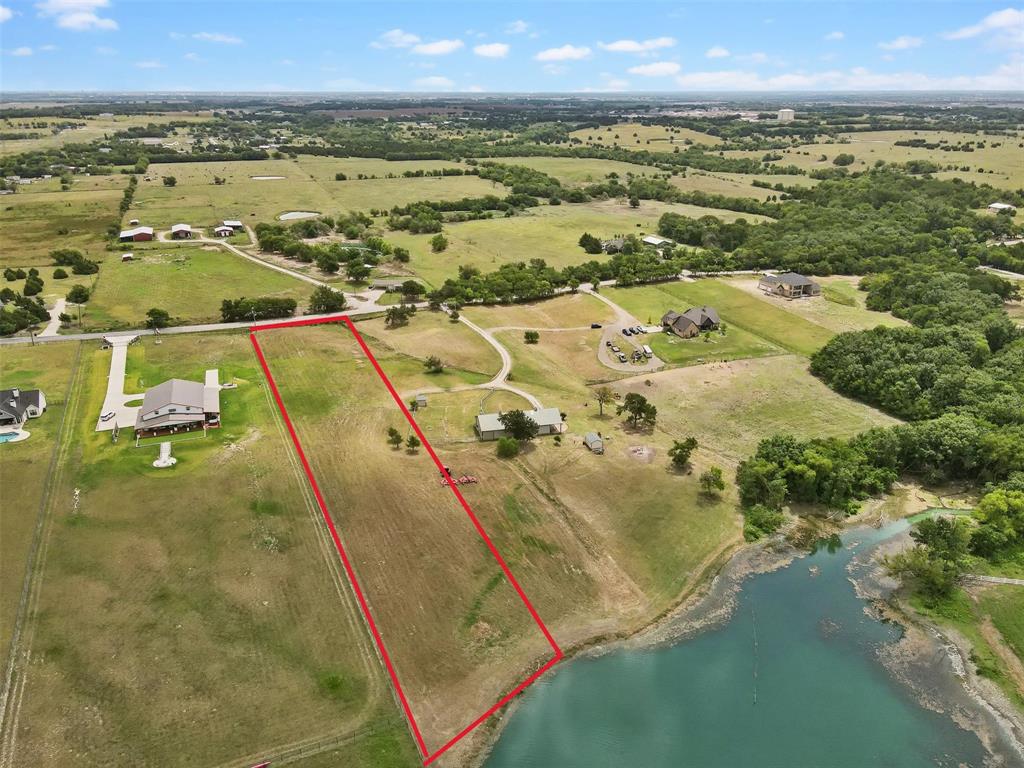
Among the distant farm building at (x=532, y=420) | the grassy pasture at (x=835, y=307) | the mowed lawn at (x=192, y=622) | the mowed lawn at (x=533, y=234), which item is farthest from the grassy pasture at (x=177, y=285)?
the grassy pasture at (x=835, y=307)

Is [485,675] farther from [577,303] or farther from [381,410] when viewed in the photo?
[577,303]

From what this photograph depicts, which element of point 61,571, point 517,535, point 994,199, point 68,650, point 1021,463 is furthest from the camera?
point 994,199

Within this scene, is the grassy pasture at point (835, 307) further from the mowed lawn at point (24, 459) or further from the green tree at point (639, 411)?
the mowed lawn at point (24, 459)

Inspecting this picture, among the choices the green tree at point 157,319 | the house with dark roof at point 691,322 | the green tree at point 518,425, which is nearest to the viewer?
the green tree at point 518,425

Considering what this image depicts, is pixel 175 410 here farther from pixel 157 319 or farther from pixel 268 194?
pixel 268 194

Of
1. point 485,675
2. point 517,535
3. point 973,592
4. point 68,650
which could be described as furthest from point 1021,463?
point 68,650

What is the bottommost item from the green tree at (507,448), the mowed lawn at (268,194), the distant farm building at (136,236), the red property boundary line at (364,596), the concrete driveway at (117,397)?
the red property boundary line at (364,596)

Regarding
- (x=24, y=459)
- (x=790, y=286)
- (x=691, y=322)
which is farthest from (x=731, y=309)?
(x=24, y=459)
